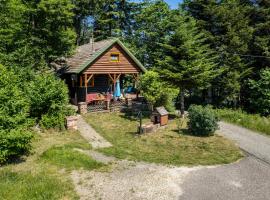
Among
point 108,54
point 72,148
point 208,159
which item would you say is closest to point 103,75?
point 108,54

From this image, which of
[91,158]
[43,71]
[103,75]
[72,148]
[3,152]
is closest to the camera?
[3,152]

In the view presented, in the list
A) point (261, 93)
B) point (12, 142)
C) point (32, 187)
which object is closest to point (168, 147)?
point (32, 187)

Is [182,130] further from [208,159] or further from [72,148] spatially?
[72,148]

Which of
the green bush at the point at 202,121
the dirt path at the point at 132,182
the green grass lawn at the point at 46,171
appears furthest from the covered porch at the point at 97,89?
the dirt path at the point at 132,182

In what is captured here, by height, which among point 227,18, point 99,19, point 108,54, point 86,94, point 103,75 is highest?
point 99,19

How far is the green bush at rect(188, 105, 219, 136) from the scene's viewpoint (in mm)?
17422

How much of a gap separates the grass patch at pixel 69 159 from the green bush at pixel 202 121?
23.8 ft

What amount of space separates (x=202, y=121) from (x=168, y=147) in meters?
3.26

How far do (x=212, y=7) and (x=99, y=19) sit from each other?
18940 millimetres

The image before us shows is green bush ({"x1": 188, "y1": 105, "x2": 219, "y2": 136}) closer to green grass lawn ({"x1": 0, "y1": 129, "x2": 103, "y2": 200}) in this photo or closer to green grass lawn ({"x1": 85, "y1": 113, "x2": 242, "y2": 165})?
green grass lawn ({"x1": 85, "y1": 113, "x2": 242, "y2": 165})

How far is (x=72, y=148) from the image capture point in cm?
1457

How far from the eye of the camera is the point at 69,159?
13.0 m

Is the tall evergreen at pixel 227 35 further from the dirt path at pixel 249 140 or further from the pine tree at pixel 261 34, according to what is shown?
the dirt path at pixel 249 140

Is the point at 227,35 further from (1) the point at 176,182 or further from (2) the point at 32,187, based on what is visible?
(2) the point at 32,187
